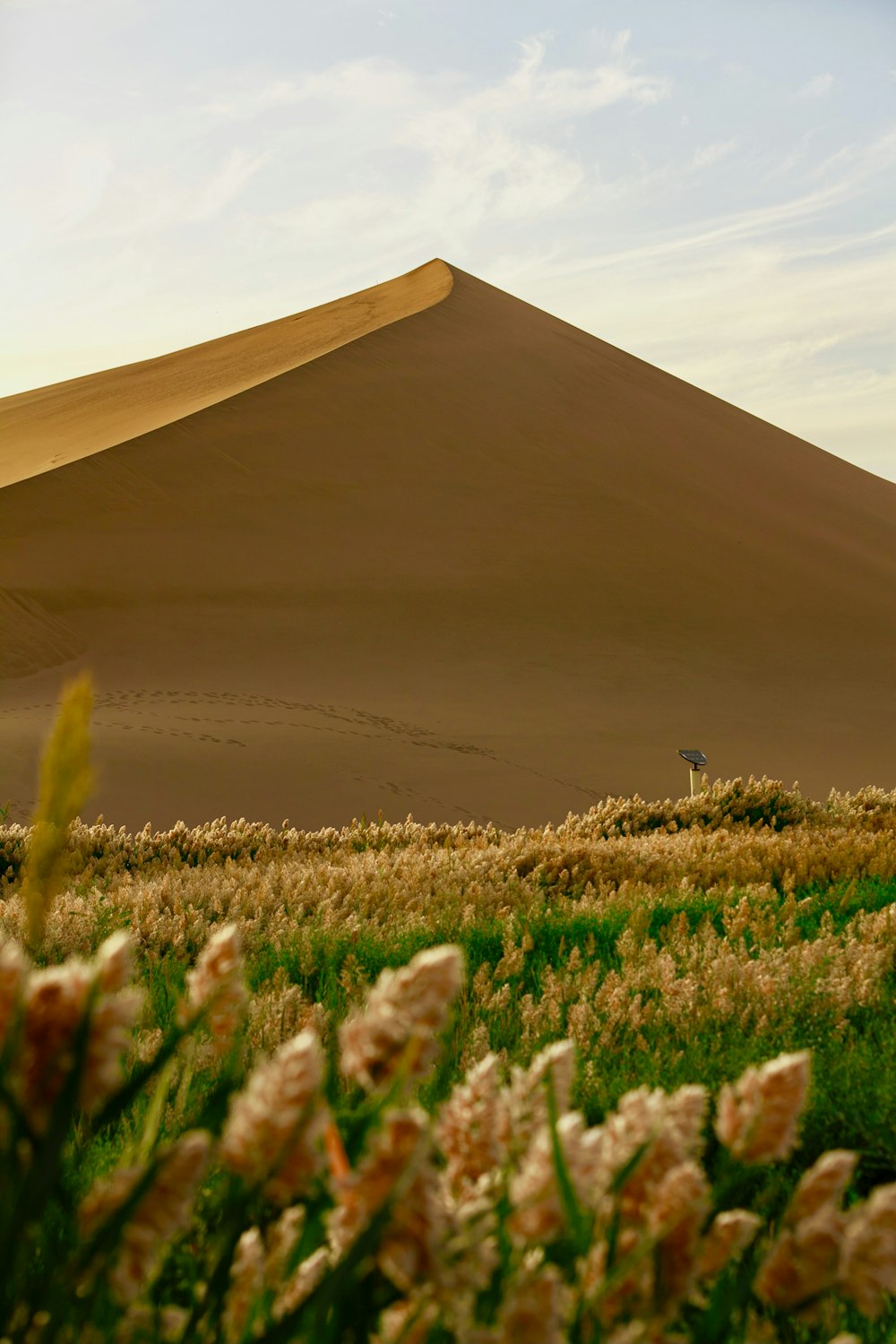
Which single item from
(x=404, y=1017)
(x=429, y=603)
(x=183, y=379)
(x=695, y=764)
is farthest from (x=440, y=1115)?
(x=183, y=379)

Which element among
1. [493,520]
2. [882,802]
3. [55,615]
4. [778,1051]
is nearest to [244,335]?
[493,520]

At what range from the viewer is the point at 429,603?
934 inches

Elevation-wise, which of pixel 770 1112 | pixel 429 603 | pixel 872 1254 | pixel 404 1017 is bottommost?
pixel 872 1254

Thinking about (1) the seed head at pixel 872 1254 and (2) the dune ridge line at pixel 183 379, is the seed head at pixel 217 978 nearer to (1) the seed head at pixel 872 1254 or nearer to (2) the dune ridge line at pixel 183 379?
(1) the seed head at pixel 872 1254

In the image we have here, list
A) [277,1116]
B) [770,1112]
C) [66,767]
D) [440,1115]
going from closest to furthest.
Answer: [277,1116], [770,1112], [440,1115], [66,767]

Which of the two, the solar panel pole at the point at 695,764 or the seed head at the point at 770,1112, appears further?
the solar panel pole at the point at 695,764

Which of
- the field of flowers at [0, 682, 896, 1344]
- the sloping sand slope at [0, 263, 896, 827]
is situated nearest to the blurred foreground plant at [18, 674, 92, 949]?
the field of flowers at [0, 682, 896, 1344]

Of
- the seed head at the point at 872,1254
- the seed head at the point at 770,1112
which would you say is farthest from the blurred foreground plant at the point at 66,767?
the seed head at the point at 872,1254

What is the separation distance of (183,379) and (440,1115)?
1906 inches

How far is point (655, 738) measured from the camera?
59.2 feet

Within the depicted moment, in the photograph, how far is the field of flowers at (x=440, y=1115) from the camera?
0.99 meters

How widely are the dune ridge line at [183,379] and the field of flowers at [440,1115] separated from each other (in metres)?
29.7

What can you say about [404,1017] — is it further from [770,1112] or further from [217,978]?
[770,1112]

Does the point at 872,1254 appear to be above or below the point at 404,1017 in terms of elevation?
below
